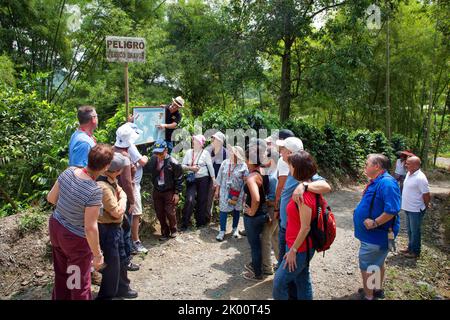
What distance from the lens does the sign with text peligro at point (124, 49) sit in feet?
14.8

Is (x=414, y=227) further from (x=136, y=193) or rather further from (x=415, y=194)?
(x=136, y=193)

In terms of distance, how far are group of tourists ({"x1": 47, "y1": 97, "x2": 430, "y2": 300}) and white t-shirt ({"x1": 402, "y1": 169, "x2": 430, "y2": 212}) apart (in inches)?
0.5

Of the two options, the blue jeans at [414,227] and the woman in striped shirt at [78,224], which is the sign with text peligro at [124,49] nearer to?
the woman in striped shirt at [78,224]

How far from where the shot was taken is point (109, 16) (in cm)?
1229

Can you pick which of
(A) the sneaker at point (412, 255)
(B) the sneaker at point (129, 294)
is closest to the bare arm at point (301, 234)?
(B) the sneaker at point (129, 294)

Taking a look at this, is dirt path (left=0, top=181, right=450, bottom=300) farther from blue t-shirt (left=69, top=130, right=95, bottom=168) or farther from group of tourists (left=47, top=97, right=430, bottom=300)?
blue t-shirt (left=69, top=130, right=95, bottom=168)

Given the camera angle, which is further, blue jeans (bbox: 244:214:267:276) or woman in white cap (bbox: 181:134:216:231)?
woman in white cap (bbox: 181:134:216:231)

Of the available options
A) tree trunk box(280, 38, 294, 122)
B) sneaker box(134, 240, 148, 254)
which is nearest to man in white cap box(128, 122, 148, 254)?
sneaker box(134, 240, 148, 254)

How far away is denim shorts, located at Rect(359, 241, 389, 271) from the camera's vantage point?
3.48m

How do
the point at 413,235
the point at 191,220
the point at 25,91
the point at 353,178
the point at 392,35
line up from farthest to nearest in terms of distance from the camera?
the point at 392,35, the point at 353,178, the point at 25,91, the point at 191,220, the point at 413,235

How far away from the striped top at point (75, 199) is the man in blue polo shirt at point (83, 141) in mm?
657

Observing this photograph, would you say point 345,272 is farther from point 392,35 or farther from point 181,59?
point 392,35
